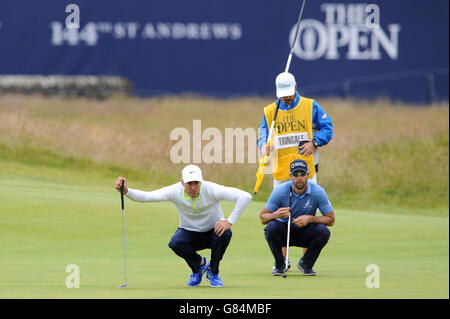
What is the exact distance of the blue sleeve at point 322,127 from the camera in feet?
33.2

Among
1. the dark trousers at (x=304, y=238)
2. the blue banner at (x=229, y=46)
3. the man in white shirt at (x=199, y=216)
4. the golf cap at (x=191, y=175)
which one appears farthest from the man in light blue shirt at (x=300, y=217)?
the blue banner at (x=229, y=46)

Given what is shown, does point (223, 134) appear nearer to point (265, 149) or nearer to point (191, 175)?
point (265, 149)

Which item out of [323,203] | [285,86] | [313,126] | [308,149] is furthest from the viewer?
[313,126]

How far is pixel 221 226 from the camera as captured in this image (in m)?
8.48

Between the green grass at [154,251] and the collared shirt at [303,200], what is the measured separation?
65cm

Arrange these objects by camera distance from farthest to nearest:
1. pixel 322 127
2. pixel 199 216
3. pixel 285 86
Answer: pixel 322 127, pixel 285 86, pixel 199 216

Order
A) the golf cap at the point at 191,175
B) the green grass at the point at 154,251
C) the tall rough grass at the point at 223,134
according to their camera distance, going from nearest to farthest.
Answer: 1. the green grass at the point at 154,251
2. the golf cap at the point at 191,175
3. the tall rough grass at the point at 223,134

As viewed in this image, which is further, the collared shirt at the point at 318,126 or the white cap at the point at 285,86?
the collared shirt at the point at 318,126

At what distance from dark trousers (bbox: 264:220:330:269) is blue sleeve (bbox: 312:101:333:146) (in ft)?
3.63

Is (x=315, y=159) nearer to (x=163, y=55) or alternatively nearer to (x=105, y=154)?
(x=105, y=154)

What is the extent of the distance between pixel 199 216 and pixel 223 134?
13076 millimetres

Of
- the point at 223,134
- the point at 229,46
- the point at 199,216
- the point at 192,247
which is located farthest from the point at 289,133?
the point at 229,46

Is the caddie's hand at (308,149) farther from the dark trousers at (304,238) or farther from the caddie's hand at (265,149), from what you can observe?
the dark trousers at (304,238)
